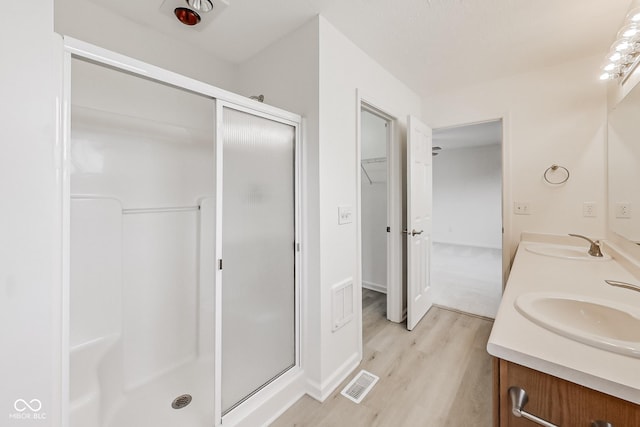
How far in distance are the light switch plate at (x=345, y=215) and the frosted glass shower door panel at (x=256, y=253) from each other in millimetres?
345

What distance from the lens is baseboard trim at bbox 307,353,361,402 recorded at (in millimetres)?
1646

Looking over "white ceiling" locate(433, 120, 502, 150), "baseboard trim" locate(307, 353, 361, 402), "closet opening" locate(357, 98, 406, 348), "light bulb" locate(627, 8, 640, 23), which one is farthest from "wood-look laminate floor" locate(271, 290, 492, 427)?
"white ceiling" locate(433, 120, 502, 150)

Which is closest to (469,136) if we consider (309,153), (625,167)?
(625,167)

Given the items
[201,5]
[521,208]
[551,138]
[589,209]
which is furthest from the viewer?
[521,208]

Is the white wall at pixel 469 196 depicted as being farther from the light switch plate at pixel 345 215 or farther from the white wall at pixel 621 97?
the light switch plate at pixel 345 215

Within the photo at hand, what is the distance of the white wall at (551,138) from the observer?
2119 mm

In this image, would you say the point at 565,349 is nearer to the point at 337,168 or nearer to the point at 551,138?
the point at 337,168

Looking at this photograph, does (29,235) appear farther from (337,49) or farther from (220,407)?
(337,49)

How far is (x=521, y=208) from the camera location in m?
2.44

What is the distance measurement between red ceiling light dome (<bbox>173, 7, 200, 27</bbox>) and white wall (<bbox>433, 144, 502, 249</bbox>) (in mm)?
6529

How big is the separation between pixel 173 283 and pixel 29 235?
123 centimetres

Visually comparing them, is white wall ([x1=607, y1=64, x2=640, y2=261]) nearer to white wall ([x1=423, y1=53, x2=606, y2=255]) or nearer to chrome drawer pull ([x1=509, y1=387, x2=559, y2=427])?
white wall ([x1=423, y1=53, x2=606, y2=255])

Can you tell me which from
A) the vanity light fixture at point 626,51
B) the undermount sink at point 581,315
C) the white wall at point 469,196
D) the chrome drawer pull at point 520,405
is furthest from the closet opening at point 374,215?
the white wall at point 469,196

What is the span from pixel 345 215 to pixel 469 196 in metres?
5.89
